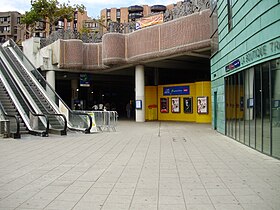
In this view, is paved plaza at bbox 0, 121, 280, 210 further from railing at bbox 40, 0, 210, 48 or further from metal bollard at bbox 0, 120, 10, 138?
railing at bbox 40, 0, 210, 48

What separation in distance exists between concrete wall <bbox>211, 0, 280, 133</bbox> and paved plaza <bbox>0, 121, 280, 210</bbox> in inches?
121

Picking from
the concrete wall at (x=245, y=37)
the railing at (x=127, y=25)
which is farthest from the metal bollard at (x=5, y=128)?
the railing at (x=127, y=25)

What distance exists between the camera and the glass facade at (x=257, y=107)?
8312mm

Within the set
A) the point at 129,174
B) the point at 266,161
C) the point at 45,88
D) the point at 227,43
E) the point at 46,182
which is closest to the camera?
the point at 46,182

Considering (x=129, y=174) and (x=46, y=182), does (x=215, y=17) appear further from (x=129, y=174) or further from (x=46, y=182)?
(x=46, y=182)

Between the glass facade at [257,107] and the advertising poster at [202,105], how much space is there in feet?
32.0

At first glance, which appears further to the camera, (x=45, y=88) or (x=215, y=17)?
(x=45, y=88)

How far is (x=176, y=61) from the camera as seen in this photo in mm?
26266

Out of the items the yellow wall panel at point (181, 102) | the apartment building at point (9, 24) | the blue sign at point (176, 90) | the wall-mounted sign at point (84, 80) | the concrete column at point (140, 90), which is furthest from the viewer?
the apartment building at point (9, 24)

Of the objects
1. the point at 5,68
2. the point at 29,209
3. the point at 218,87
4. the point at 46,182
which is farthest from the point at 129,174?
the point at 5,68

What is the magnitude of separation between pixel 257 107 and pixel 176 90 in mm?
16679

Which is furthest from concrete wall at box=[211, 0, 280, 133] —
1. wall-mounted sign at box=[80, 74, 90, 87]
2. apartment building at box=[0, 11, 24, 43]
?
apartment building at box=[0, 11, 24, 43]

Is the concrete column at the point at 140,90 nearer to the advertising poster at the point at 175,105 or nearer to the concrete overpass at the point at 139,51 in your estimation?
the concrete overpass at the point at 139,51

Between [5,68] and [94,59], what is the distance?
8616 millimetres
